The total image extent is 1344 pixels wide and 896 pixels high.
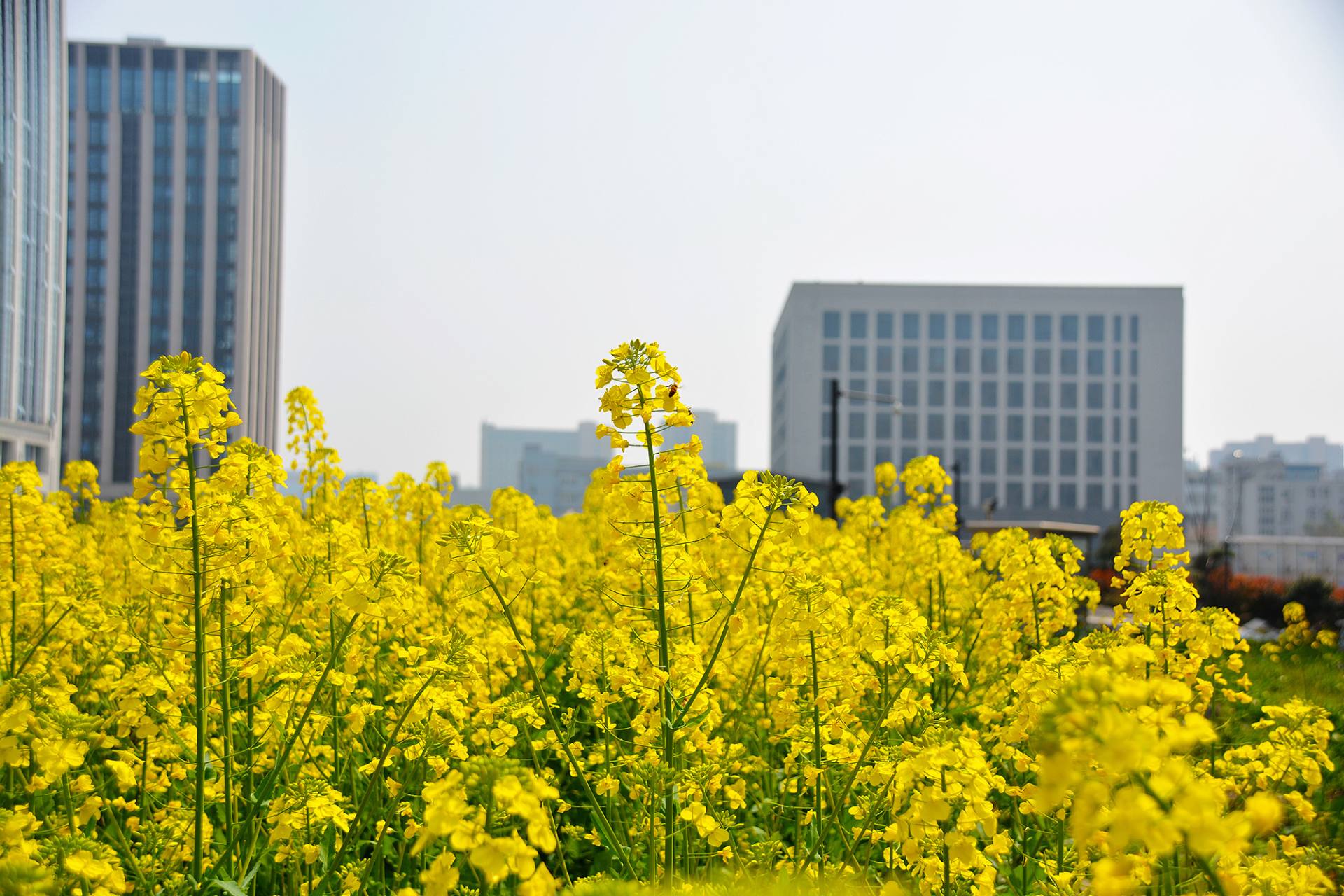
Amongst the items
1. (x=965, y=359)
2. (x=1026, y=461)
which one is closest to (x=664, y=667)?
(x=1026, y=461)

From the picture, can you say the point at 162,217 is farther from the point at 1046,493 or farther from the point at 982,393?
the point at 1046,493

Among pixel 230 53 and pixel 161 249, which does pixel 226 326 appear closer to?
pixel 161 249

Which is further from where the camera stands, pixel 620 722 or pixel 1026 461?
pixel 1026 461

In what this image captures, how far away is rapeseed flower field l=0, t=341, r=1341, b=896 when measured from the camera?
1.73 m

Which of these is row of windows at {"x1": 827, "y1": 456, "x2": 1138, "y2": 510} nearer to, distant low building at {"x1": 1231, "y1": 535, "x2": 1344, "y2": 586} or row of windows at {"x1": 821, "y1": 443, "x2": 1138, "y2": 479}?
row of windows at {"x1": 821, "y1": 443, "x2": 1138, "y2": 479}

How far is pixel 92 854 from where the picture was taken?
6.54 ft

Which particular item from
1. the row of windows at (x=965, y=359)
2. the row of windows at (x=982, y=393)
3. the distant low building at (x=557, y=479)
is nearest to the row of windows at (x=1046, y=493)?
the row of windows at (x=982, y=393)

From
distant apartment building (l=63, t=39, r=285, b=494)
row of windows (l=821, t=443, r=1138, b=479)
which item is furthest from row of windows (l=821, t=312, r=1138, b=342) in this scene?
distant apartment building (l=63, t=39, r=285, b=494)

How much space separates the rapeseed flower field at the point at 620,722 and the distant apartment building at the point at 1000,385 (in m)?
68.1

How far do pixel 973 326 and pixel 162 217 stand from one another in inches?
2875

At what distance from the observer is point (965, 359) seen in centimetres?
7431

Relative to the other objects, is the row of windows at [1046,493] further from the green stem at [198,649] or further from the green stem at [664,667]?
the green stem at [198,649]

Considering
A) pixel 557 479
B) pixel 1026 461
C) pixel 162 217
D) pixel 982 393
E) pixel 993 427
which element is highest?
pixel 162 217

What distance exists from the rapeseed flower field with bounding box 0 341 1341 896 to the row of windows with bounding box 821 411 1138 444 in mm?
69127
